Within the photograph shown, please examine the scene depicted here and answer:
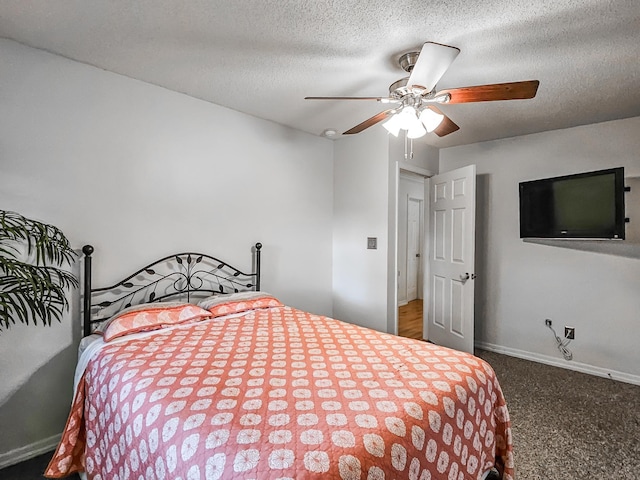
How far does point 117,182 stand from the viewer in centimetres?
243

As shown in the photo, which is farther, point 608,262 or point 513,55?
point 608,262

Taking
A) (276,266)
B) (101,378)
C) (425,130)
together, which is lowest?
(101,378)

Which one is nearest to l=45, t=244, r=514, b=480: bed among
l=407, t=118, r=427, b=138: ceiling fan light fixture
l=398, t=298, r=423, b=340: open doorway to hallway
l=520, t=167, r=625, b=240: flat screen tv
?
l=407, t=118, r=427, b=138: ceiling fan light fixture

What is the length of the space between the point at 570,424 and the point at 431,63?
2.60 m

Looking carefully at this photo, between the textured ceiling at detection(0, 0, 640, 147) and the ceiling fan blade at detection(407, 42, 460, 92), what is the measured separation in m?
0.25

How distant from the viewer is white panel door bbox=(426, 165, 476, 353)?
3.54 meters

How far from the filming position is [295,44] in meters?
2.00

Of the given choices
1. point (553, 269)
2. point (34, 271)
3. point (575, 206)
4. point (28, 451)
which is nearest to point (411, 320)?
point (553, 269)

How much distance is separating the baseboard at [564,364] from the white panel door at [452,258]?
0.63m

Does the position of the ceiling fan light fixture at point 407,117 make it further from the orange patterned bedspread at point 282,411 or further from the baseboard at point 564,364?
the baseboard at point 564,364

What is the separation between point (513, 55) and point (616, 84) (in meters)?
1.03

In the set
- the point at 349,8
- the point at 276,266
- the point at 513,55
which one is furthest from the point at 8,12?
the point at 513,55

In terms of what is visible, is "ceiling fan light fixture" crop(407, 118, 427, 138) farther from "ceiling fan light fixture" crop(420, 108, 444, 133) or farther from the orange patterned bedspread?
the orange patterned bedspread

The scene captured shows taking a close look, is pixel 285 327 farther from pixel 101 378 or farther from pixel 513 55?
pixel 513 55
